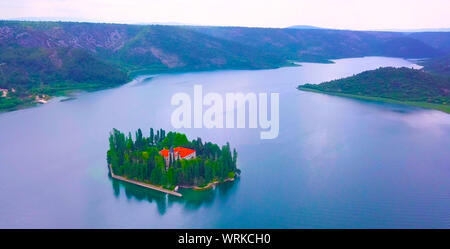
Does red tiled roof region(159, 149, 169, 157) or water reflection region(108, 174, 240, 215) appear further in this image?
red tiled roof region(159, 149, 169, 157)

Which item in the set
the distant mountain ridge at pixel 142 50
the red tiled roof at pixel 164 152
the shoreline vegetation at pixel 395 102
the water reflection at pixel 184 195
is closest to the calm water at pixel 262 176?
the water reflection at pixel 184 195

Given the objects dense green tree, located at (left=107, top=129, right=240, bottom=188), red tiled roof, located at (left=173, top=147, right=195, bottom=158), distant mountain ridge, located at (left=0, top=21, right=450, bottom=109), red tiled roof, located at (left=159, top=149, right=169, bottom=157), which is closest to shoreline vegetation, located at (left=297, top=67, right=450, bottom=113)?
dense green tree, located at (left=107, top=129, right=240, bottom=188)

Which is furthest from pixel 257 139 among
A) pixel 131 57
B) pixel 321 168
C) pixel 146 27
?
pixel 146 27

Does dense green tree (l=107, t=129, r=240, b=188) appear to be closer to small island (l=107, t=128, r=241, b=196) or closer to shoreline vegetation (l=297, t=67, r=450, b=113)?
small island (l=107, t=128, r=241, b=196)

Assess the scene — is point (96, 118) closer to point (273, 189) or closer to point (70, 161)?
point (70, 161)

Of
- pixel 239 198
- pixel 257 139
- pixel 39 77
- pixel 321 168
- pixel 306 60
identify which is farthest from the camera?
pixel 306 60

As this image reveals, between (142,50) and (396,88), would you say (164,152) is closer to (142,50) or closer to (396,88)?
(396,88)
